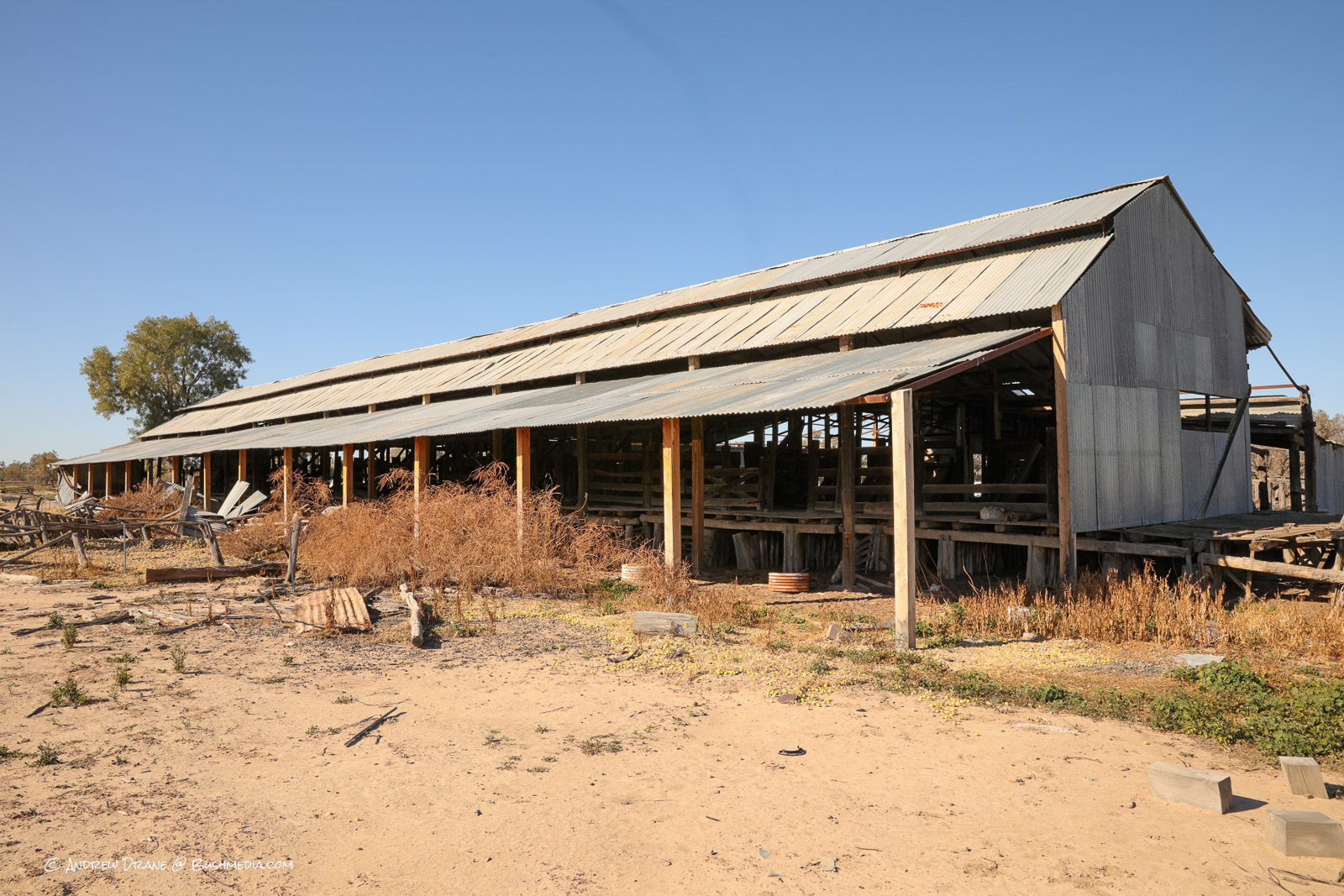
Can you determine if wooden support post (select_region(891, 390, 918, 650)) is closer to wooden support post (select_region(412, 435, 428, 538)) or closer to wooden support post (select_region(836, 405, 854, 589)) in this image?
wooden support post (select_region(836, 405, 854, 589))

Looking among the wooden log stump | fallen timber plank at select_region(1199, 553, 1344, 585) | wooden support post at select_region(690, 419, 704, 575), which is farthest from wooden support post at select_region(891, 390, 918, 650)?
the wooden log stump

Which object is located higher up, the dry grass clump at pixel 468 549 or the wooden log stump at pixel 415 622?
the dry grass clump at pixel 468 549

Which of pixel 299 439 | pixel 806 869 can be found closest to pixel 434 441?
pixel 299 439

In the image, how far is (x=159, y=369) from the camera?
58.0 meters

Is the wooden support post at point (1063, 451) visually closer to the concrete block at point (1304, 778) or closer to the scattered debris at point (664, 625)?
the scattered debris at point (664, 625)

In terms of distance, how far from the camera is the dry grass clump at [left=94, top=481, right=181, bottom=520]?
24.4 m

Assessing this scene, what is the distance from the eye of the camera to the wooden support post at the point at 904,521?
9703 millimetres

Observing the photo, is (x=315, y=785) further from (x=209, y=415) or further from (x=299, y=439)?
(x=209, y=415)

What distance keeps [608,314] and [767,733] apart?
2013 cm

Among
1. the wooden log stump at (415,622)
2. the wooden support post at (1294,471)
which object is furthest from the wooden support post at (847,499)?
the wooden support post at (1294,471)

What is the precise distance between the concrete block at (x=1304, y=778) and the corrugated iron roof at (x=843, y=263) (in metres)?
10.3

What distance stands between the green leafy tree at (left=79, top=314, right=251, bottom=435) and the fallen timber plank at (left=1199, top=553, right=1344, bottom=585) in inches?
2510

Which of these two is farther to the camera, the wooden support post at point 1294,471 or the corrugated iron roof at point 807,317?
the wooden support post at point 1294,471

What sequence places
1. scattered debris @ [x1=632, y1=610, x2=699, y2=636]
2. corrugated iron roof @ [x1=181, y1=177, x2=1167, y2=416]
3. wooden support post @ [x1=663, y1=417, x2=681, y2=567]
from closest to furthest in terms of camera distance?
scattered debris @ [x1=632, y1=610, x2=699, y2=636] < wooden support post @ [x1=663, y1=417, x2=681, y2=567] < corrugated iron roof @ [x1=181, y1=177, x2=1167, y2=416]
